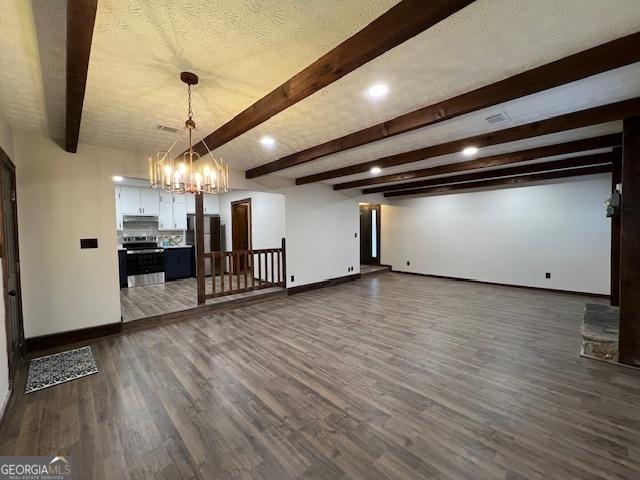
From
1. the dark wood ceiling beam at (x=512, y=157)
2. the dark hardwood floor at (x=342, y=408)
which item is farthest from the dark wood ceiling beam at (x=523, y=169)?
the dark hardwood floor at (x=342, y=408)

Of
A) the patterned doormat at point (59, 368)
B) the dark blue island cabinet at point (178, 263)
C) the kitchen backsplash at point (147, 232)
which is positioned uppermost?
the kitchen backsplash at point (147, 232)

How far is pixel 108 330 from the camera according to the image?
3.77 metres

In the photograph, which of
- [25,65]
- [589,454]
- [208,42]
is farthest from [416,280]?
[25,65]

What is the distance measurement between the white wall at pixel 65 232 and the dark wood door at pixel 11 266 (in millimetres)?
173

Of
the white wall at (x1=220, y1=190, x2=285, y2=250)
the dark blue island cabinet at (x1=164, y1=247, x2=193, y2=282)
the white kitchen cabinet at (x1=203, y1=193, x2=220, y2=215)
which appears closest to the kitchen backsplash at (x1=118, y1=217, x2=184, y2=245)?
the dark blue island cabinet at (x1=164, y1=247, x2=193, y2=282)

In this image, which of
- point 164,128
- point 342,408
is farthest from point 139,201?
point 342,408

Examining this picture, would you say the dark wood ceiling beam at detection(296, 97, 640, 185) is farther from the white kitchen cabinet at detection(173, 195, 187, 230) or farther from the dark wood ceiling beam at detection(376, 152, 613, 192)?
the white kitchen cabinet at detection(173, 195, 187, 230)

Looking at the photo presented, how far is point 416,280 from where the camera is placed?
295 inches

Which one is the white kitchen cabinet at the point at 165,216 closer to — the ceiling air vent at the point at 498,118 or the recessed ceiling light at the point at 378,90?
the recessed ceiling light at the point at 378,90

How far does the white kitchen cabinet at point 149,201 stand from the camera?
699 centimetres

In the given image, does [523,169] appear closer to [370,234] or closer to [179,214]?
[370,234]

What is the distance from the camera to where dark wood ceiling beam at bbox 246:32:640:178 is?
1.73 metres

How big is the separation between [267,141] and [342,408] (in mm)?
3095

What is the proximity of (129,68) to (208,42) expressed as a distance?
735mm
